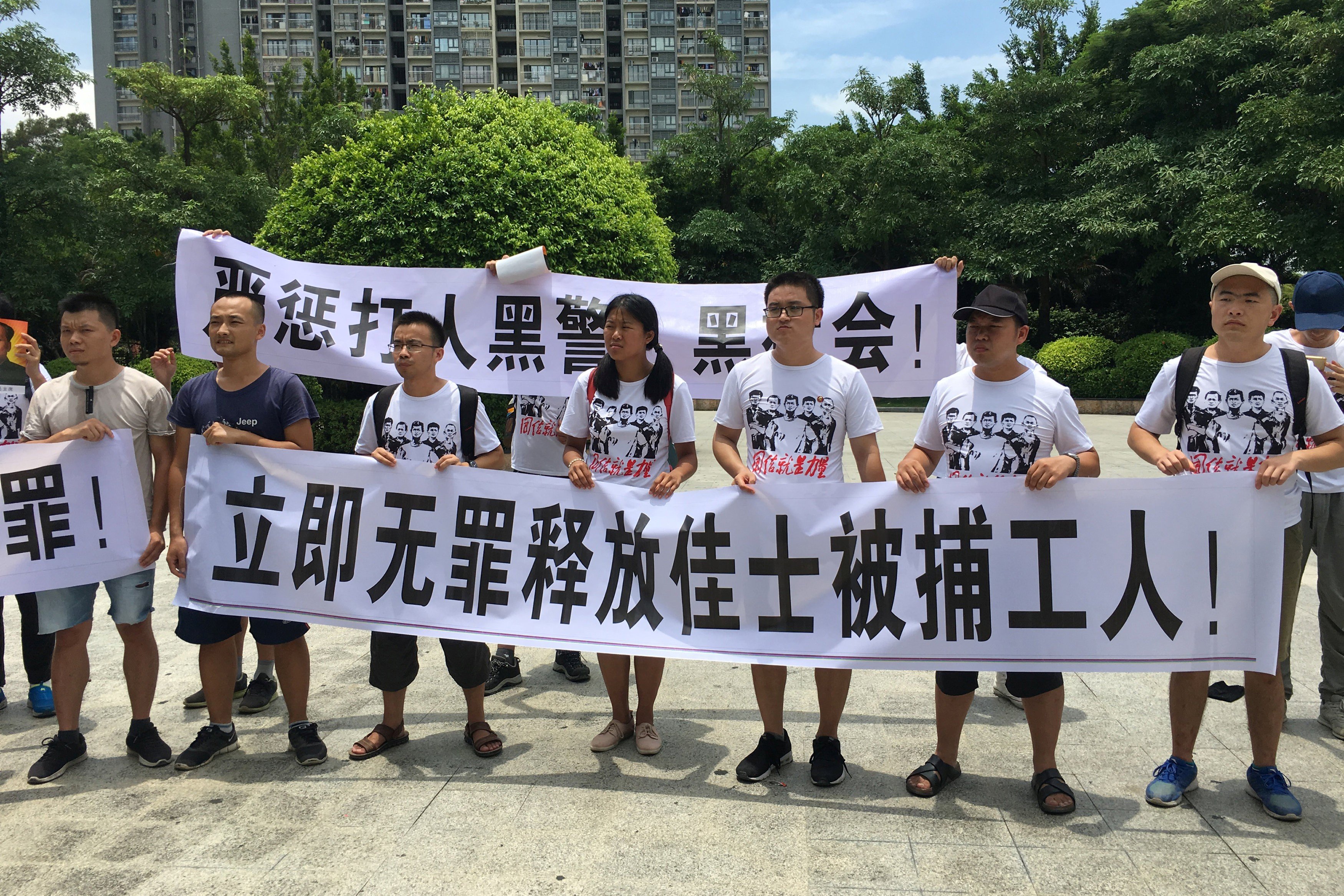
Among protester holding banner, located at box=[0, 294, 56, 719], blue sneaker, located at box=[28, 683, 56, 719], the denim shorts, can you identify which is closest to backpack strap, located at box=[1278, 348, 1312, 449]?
the denim shorts

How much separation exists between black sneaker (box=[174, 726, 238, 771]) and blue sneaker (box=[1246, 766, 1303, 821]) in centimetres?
367

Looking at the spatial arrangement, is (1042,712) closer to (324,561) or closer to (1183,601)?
(1183,601)

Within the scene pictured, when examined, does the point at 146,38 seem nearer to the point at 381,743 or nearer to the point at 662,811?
the point at 381,743

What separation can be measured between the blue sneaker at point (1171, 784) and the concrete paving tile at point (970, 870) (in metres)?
0.64

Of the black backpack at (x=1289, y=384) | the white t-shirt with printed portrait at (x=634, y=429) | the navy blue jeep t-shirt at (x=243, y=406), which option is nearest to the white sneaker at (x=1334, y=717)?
the black backpack at (x=1289, y=384)

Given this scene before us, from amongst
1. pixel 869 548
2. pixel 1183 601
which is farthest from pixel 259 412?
pixel 1183 601

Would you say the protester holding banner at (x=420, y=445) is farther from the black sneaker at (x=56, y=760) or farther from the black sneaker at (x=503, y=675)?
the black sneaker at (x=56, y=760)

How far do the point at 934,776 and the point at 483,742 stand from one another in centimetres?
166

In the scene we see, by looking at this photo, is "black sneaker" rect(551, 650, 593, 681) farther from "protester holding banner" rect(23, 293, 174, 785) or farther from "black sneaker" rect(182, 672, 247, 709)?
"protester holding banner" rect(23, 293, 174, 785)

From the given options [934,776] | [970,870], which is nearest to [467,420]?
[934,776]

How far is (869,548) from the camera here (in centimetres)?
335

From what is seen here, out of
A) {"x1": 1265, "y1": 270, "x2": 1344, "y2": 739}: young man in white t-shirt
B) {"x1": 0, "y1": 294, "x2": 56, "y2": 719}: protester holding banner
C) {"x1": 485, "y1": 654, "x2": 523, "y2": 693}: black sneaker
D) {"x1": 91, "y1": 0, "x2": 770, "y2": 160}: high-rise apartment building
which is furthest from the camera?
{"x1": 91, "y1": 0, "x2": 770, "y2": 160}: high-rise apartment building

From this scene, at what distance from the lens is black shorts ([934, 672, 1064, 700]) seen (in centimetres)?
321

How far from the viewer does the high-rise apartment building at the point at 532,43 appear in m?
71.3
